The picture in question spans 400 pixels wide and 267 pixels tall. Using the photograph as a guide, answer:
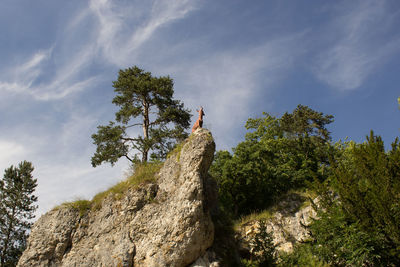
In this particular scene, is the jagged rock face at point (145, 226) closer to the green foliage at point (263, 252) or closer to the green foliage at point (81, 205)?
the green foliage at point (81, 205)

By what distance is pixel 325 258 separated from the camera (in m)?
12.4

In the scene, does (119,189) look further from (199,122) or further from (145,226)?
(199,122)

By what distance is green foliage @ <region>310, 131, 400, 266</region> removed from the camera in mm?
11859

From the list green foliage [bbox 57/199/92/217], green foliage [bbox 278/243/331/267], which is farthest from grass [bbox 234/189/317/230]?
green foliage [bbox 57/199/92/217]

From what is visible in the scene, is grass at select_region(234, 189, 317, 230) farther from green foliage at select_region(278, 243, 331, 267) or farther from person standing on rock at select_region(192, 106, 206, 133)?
person standing on rock at select_region(192, 106, 206, 133)

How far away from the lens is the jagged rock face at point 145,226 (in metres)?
12.2

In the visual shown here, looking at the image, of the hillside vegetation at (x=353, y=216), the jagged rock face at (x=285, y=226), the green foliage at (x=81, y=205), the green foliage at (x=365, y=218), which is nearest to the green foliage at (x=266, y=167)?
the hillside vegetation at (x=353, y=216)

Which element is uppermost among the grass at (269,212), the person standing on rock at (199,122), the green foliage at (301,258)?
the person standing on rock at (199,122)

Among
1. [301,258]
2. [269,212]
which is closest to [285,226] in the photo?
[269,212]

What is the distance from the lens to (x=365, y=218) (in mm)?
12648

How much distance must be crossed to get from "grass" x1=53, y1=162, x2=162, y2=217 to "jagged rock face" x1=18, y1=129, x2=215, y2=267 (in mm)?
292

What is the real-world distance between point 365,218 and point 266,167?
1128 cm

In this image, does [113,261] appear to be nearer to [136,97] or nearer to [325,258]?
[325,258]

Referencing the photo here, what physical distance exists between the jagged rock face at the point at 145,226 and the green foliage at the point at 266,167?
26.6 ft
